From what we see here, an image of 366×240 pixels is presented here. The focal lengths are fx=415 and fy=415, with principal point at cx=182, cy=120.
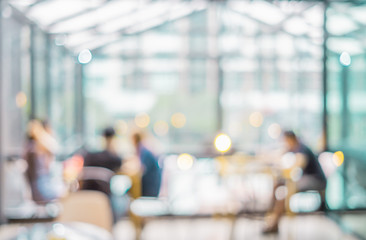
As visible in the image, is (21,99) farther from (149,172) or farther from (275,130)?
(275,130)

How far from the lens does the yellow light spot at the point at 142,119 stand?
7.10 meters

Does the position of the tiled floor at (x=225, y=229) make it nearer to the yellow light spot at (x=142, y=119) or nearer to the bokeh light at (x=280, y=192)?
the bokeh light at (x=280, y=192)

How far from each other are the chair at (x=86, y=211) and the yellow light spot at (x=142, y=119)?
4.29 metres

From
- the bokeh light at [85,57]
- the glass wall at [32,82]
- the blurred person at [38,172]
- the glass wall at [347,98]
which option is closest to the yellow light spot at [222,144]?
the glass wall at [347,98]

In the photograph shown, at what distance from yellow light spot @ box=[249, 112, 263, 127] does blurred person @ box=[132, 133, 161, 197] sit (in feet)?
8.80

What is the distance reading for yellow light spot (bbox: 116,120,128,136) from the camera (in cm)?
703

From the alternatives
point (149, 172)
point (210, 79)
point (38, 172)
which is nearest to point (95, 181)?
point (149, 172)

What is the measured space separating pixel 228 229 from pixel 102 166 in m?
1.81

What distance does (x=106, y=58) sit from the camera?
702 cm

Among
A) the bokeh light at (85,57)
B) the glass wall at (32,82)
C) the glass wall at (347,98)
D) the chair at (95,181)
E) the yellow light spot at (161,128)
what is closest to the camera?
the chair at (95,181)

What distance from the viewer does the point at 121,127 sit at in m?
7.06

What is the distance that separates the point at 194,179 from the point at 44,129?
2.30m

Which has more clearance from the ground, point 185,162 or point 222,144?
point 222,144

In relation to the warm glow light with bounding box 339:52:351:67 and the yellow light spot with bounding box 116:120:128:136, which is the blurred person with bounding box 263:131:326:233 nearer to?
the warm glow light with bounding box 339:52:351:67
